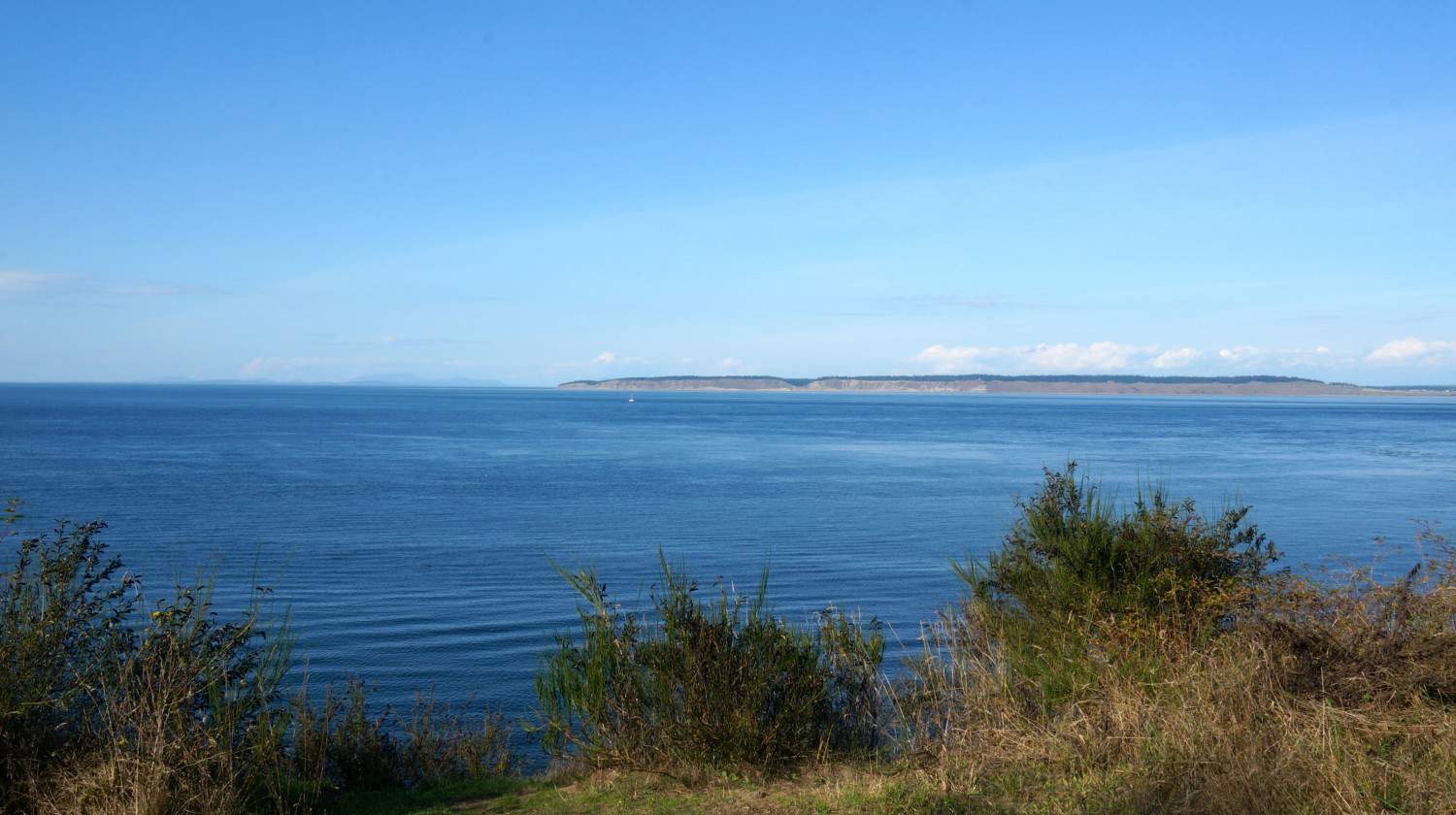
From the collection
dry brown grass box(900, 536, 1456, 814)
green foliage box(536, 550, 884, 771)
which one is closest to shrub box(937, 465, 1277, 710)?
dry brown grass box(900, 536, 1456, 814)

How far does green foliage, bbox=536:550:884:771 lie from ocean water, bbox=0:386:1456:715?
582 cm

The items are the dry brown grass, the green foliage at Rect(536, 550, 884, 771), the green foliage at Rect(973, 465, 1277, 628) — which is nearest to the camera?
the dry brown grass

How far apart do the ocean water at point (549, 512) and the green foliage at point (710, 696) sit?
19.1 feet

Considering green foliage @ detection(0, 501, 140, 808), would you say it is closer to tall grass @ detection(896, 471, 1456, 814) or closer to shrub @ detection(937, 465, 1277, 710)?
tall grass @ detection(896, 471, 1456, 814)

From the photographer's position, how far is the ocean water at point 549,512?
19109mm

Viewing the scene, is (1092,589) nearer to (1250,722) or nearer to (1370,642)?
(1370,642)

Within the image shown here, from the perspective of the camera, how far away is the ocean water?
62.7 ft

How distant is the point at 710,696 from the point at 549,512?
91.9ft

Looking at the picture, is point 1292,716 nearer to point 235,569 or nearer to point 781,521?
point 235,569

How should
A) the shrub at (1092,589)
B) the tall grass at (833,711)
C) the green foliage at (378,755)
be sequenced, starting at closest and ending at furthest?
the tall grass at (833,711), the green foliage at (378,755), the shrub at (1092,589)

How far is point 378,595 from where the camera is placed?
2080 cm

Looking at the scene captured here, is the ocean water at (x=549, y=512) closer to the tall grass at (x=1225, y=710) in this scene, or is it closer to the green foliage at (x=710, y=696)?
the green foliage at (x=710, y=696)

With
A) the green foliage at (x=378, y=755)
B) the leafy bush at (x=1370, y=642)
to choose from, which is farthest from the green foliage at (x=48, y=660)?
the leafy bush at (x=1370, y=642)

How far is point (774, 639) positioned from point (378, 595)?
1429 centimetres
